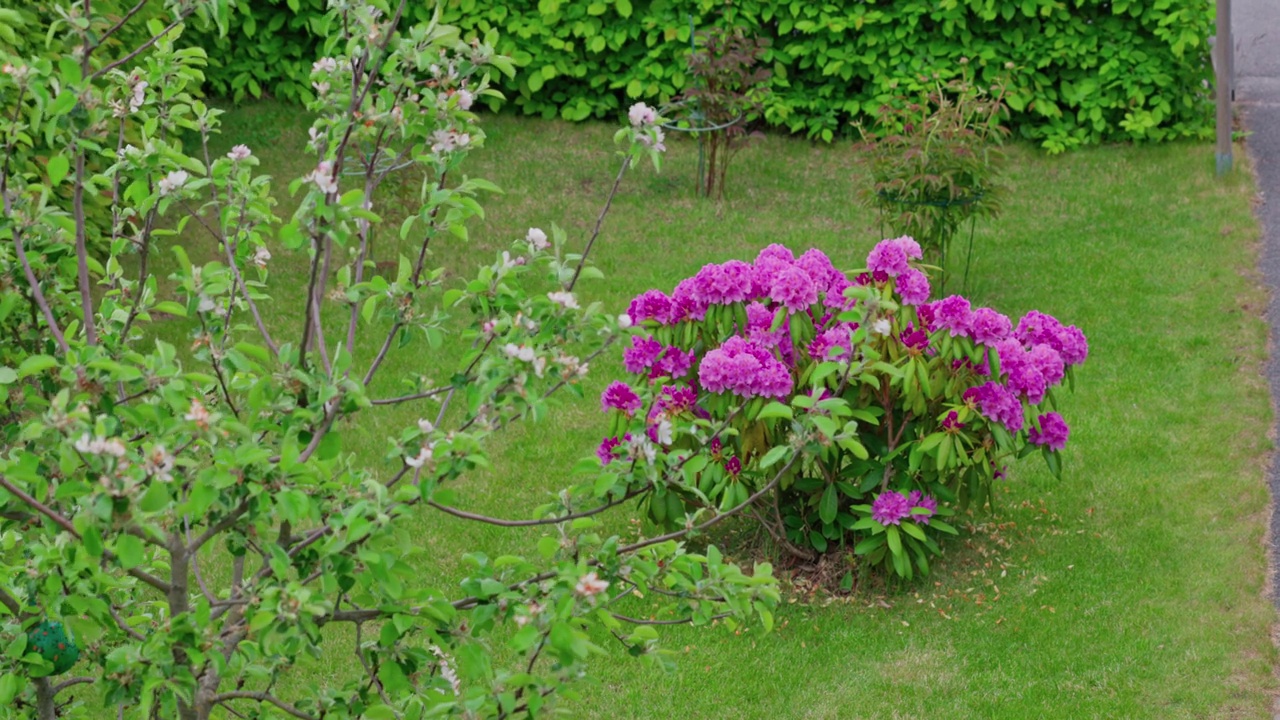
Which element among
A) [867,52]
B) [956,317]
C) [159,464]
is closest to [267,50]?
[867,52]

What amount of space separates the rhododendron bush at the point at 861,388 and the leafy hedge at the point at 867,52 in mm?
4633

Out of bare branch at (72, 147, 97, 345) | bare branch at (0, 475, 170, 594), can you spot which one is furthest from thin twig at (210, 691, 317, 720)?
bare branch at (72, 147, 97, 345)

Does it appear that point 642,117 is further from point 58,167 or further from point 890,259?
point 890,259

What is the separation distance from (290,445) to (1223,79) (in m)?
7.75

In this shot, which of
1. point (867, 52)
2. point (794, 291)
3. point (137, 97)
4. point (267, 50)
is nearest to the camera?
point (137, 97)

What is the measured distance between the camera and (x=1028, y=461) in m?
5.69

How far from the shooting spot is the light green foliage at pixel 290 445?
201 cm

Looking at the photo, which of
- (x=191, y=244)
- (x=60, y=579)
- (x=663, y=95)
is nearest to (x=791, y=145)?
(x=663, y=95)

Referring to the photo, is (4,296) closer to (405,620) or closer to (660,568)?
(405,620)

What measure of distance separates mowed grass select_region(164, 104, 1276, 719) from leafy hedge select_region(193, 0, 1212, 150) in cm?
33

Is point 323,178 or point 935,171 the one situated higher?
point 323,178

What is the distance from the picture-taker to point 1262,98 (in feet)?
33.5

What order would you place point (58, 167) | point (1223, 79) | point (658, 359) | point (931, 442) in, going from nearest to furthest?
1. point (58, 167)
2. point (931, 442)
3. point (658, 359)
4. point (1223, 79)

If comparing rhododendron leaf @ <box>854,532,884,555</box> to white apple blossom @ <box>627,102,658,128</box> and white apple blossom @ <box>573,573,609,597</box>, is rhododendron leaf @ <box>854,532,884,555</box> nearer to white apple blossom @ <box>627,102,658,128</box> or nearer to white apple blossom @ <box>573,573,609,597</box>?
white apple blossom @ <box>627,102,658,128</box>
